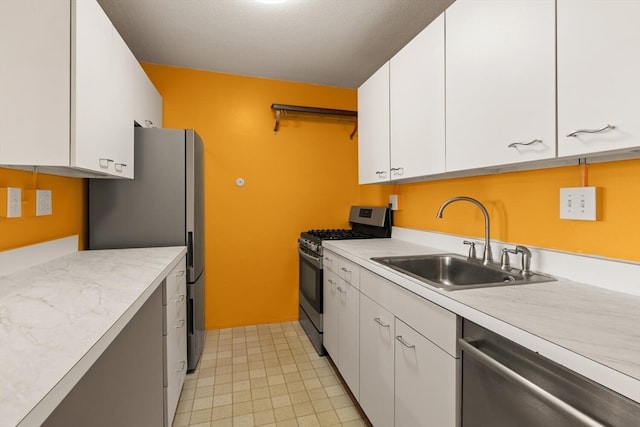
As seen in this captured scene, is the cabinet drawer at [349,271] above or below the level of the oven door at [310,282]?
above

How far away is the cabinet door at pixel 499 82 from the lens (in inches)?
39.1

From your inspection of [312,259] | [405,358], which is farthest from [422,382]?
[312,259]

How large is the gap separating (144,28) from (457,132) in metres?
2.14

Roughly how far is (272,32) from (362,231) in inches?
69.6

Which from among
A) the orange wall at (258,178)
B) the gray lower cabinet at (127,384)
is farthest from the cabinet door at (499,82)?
the orange wall at (258,178)

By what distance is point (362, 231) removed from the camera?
2.87 meters

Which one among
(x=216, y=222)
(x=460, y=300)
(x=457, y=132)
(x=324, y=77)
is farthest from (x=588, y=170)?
(x=216, y=222)

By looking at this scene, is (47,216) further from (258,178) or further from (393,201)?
(393,201)

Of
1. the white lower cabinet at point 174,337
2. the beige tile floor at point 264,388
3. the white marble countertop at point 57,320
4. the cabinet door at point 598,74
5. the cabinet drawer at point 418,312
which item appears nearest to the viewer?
the white marble countertop at point 57,320

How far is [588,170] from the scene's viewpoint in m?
1.16

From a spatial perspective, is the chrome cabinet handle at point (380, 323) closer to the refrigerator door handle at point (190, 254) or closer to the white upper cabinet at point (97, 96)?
the refrigerator door handle at point (190, 254)

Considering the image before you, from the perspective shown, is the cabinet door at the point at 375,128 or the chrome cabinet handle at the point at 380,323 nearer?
the chrome cabinet handle at the point at 380,323

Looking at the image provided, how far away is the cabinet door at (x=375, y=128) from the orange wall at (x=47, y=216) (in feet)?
6.18

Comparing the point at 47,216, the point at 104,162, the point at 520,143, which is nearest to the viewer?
the point at 520,143
